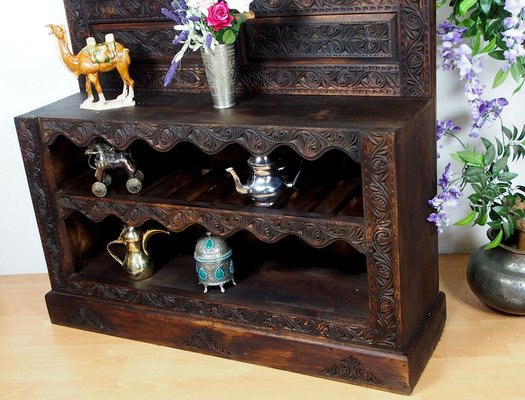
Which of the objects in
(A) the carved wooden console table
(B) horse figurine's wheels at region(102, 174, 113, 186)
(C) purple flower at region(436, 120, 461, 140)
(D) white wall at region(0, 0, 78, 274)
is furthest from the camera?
(D) white wall at region(0, 0, 78, 274)

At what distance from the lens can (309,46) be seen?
2238mm

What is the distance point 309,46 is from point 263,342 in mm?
848

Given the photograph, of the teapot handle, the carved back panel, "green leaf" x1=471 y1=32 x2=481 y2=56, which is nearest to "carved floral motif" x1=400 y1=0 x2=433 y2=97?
the carved back panel

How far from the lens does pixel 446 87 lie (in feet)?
8.25

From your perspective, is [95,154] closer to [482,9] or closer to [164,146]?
[164,146]

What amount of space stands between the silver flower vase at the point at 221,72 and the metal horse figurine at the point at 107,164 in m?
0.35

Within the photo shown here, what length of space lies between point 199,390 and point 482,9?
1.24 m

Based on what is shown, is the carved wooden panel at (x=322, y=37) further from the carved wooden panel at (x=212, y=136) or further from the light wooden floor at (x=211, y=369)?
the light wooden floor at (x=211, y=369)

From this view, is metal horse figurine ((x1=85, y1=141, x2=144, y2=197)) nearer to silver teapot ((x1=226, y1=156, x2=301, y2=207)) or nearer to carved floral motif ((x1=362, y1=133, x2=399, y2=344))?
silver teapot ((x1=226, y1=156, x2=301, y2=207))

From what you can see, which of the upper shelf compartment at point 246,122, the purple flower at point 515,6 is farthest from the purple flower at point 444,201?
the purple flower at point 515,6

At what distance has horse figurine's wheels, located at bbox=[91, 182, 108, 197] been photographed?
92.4 inches

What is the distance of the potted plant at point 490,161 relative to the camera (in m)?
2.00

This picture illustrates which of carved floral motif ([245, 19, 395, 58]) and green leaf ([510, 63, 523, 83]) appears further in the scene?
carved floral motif ([245, 19, 395, 58])

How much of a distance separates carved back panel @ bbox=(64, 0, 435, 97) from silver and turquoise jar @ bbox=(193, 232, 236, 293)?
48cm
